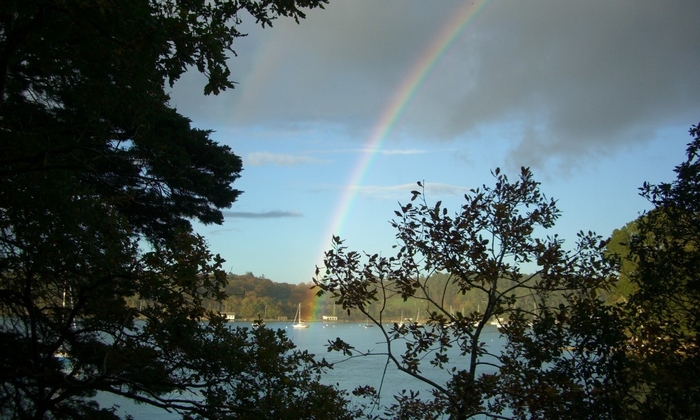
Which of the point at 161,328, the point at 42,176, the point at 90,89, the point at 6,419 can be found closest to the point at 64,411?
the point at 6,419

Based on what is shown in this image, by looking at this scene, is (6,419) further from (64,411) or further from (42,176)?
(42,176)

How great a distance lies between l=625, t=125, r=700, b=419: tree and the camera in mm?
4945

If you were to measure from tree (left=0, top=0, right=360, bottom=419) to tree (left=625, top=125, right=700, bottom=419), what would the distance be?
2.72 m

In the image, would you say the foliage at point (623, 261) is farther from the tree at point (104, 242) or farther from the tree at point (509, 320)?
the tree at point (104, 242)

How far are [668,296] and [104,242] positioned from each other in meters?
5.15

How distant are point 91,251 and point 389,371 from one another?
20.2 metres

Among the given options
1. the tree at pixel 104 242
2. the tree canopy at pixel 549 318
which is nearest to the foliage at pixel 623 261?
the tree canopy at pixel 549 318

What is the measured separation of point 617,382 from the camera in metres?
4.79

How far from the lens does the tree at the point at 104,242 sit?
412 cm

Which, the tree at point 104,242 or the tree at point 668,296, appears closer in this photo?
the tree at point 104,242

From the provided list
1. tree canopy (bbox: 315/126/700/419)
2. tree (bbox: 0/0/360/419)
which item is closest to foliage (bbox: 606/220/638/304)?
tree canopy (bbox: 315/126/700/419)

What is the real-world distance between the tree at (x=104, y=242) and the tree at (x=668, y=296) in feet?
8.94

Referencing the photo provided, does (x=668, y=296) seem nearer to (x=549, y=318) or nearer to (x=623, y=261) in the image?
(x=549, y=318)

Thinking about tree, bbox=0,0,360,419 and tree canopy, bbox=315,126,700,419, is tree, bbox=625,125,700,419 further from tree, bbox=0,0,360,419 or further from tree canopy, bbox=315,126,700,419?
tree, bbox=0,0,360,419
